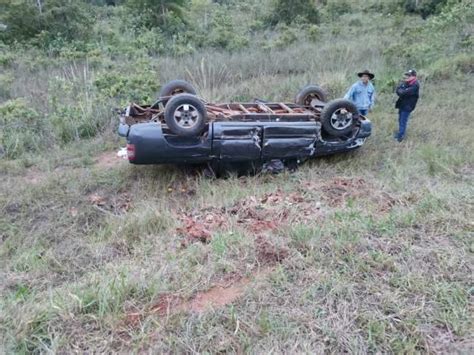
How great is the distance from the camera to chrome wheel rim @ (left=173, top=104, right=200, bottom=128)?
209 inches

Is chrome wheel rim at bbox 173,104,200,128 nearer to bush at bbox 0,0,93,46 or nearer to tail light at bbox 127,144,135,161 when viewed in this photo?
tail light at bbox 127,144,135,161

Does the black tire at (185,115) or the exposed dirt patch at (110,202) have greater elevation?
the black tire at (185,115)

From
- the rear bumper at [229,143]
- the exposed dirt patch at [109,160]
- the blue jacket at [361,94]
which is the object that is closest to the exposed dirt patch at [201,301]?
the rear bumper at [229,143]

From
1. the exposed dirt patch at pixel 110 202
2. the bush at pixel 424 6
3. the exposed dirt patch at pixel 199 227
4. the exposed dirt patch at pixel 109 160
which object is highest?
the bush at pixel 424 6

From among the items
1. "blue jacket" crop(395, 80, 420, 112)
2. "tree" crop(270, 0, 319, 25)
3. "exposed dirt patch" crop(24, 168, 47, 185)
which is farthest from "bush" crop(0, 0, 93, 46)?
"blue jacket" crop(395, 80, 420, 112)

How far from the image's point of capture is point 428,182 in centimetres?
500

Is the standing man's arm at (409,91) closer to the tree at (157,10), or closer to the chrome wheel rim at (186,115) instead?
the chrome wheel rim at (186,115)

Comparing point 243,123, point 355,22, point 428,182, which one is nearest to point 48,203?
point 243,123

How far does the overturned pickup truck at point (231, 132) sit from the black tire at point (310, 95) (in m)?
0.82

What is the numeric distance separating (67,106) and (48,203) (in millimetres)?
3365

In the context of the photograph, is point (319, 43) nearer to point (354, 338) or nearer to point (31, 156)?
point (31, 156)

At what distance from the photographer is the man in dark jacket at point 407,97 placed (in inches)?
278

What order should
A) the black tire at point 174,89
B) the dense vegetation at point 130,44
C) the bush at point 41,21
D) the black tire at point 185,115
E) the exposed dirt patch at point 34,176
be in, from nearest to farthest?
the black tire at point 185,115
the exposed dirt patch at point 34,176
the black tire at point 174,89
the dense vegetation at point 130,44
the bush at point 41,21

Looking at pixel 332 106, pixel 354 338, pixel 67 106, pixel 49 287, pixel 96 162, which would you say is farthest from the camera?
pixel 67 106
